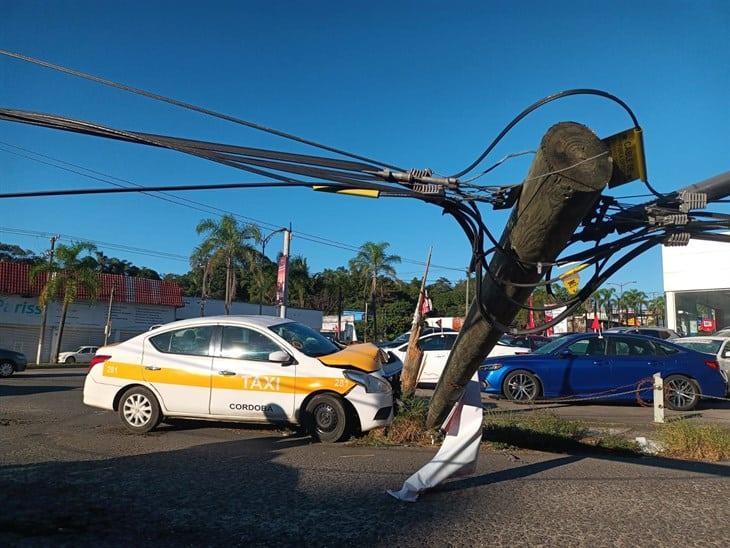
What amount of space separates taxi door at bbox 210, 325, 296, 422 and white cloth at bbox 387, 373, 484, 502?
298cm

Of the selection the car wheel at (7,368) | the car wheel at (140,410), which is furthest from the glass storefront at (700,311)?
the car wheel at (7,368)

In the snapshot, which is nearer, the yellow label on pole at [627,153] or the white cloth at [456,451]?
the yellow label on pole at [627,153]

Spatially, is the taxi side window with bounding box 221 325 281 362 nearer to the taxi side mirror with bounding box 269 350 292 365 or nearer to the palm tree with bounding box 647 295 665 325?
the taxi side mirror with bounding box 269 350 292 365

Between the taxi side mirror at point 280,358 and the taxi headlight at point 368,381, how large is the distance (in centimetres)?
77

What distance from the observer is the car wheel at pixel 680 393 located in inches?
438

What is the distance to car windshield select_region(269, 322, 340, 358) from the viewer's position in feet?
26.4

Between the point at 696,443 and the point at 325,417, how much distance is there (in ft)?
14.7

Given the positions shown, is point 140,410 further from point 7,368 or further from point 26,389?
point 7,368

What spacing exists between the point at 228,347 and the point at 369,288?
42.0 metres

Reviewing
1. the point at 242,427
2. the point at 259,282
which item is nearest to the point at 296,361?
the point at 242,427

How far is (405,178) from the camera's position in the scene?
4.38m

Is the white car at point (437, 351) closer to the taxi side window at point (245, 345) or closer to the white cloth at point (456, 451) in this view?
the taxi side window at point (245, 345)

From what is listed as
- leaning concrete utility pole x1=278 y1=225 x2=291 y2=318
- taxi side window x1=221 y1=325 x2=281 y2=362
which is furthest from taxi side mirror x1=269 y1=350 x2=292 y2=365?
leaning concrete utility pole x1=278 y1=225 x2=291 y2=318

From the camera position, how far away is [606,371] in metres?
11.4
